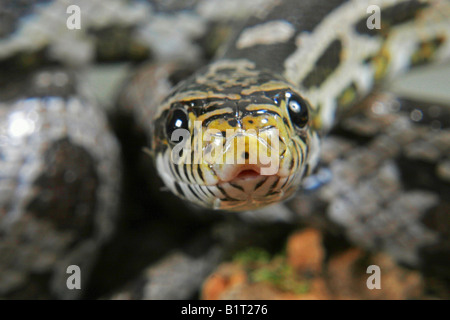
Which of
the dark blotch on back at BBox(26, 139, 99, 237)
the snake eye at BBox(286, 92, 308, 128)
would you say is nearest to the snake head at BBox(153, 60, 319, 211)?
the snake eye at BBox(286, 92, 308, 128)

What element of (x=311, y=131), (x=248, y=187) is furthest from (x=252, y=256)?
(x=248, y=187)

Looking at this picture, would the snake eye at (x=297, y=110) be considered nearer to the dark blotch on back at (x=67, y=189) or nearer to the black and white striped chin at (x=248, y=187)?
the black and white striped chin at (x=248, y=187)

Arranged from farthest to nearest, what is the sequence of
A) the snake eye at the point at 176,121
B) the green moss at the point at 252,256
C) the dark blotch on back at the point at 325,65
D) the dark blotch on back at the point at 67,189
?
the green moss at the point at 252,256 → the dark blotch on back at the point at 67,189 → the dark blotch on back at the point at 325,65 → the snake eye at the point at 176,121

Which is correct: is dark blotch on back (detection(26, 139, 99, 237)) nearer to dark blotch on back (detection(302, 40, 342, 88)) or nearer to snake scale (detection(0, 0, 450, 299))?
snake scale (detection(0, 0, 450, 299))

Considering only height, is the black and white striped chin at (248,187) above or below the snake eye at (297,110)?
below

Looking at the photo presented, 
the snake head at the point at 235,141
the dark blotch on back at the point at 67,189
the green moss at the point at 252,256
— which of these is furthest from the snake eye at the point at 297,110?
the dark blotch on back at the point at 67,189

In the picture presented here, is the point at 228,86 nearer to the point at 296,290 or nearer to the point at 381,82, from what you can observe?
the point at 296,290

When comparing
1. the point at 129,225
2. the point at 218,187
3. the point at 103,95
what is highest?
the point at 103,95

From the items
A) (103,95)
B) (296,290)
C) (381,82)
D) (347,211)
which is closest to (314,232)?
(347,211)
